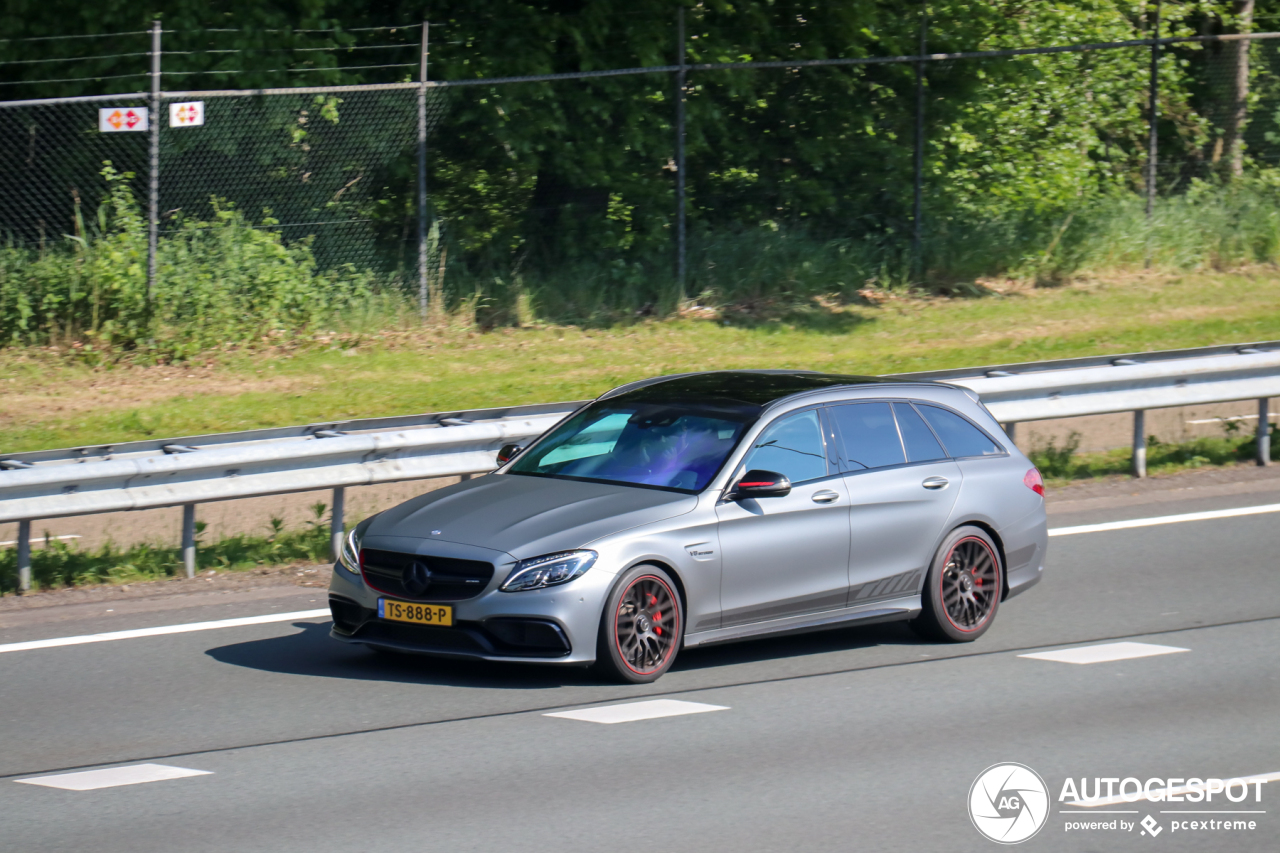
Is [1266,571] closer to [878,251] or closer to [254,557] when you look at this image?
[254,557]

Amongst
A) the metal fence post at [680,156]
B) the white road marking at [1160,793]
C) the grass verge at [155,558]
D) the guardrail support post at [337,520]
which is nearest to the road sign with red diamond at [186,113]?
the metal fence post at [680,156]

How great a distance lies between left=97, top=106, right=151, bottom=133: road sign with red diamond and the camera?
16.1 meters

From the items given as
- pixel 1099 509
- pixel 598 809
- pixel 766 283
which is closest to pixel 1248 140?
pixel 766 283

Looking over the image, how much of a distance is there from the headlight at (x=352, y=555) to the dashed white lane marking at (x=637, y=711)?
136 cm

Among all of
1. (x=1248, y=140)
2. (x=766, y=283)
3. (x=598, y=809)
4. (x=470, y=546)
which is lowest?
(x=598, y=809)

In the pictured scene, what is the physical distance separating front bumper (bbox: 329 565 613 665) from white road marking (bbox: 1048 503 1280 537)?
16.7ft

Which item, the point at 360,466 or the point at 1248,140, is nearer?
the point at 360,466

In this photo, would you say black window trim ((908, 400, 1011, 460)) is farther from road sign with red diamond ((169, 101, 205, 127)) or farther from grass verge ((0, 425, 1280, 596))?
road sign with red diamond ((169, 101, 205, 127))

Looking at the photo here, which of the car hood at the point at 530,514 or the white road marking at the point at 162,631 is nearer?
the car hood at the point at 530,514

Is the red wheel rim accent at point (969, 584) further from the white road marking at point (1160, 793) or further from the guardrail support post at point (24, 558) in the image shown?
the guardrail support post at point (24, 558)

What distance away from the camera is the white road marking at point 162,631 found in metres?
8.55

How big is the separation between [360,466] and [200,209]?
289 inches

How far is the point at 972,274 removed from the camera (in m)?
20.9

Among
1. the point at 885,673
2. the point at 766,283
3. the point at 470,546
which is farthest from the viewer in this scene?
the point at 766,283
